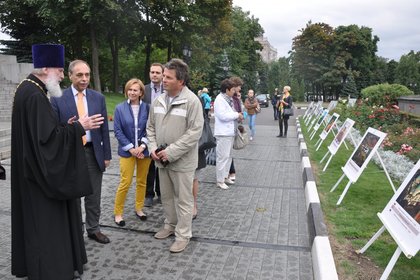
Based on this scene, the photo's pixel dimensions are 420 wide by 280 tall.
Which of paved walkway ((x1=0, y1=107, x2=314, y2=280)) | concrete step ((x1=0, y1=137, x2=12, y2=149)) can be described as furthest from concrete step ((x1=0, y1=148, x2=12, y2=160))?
paved walkway ((x1=0, y1=107, x2=314, y2=280))

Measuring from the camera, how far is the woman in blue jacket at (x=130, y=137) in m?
5.10

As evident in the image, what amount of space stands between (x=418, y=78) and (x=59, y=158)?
82162mm

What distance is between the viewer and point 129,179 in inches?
201

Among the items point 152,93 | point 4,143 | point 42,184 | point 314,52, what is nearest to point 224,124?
point 152,93

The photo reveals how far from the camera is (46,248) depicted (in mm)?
3326

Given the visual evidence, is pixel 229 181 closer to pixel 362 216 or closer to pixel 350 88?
pixel 362 216

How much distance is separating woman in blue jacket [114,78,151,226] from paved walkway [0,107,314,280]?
0.54m

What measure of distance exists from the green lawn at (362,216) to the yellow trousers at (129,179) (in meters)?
2.62

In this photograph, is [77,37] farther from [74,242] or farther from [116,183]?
[74,242]

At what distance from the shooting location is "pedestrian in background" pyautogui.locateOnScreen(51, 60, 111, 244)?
4.16 metres

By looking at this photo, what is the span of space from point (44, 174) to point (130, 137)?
2058 mm

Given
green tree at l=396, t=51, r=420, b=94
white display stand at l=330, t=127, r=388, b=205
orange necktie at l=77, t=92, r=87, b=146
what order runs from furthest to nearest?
green tree at l=396, t=51, r=420, b=94 < white display stand at l=330, t=127, r=388, b=205 < orange necktie at l=77, t=92, r=87, b=146

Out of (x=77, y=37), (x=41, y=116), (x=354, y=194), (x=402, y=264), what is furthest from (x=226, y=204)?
(x=77, y=37)

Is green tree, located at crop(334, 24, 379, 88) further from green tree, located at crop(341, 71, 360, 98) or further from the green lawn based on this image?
the green lawn
